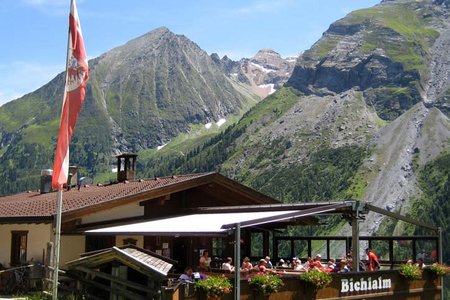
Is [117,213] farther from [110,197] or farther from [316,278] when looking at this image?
[316,278]

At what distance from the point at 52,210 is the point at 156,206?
3.83m

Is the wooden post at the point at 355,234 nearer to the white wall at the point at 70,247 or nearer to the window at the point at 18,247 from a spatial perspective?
the white wall at the point at 70,247

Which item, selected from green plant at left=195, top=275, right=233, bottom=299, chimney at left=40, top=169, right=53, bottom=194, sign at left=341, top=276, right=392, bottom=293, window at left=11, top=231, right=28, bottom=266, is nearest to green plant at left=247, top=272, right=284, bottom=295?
green plant at left=195, top=275, right=233, bottom=299

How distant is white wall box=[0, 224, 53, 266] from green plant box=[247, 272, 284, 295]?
781 centimetres

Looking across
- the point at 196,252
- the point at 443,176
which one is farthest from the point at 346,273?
the point at 443,176

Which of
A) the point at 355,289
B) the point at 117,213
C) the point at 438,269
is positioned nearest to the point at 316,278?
the point at 355,289

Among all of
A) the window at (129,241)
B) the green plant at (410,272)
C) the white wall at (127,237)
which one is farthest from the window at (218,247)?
the green plant at (410,272)

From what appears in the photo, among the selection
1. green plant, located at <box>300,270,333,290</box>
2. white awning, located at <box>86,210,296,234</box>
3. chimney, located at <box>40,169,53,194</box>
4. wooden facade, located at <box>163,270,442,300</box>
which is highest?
chimney, located at <box>40,169,53,194</box>

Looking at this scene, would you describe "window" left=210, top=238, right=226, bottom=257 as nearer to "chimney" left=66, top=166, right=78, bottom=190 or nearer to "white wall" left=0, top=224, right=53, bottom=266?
"white wall" left=0, top=224, right=53, bottom=266

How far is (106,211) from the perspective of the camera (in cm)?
2098

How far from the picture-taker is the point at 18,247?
21.3m

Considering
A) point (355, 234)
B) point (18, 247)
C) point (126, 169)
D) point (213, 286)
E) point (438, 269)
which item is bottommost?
point (213, 286)

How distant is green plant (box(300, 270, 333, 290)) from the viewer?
1514cm

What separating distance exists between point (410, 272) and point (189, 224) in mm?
6088
